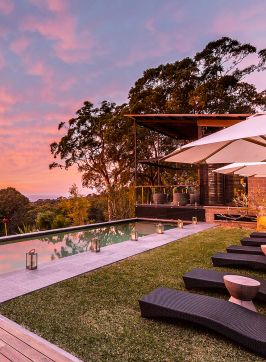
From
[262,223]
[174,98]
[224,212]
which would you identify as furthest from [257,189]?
[174,98]

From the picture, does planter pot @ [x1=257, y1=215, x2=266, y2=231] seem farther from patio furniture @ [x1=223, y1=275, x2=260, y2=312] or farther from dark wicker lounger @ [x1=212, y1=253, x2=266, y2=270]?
patio furniture @ [x1=223, y1=275, x2=260, y2=312]

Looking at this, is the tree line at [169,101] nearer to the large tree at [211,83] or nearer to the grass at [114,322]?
the large tree at [211,83]

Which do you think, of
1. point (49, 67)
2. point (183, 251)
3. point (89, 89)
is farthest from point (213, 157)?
point (89, 89)

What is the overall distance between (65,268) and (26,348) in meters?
2.86

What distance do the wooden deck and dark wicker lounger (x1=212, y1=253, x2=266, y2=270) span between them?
3.56m

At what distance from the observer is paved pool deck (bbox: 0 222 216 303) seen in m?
4.55

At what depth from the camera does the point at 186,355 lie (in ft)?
9.18

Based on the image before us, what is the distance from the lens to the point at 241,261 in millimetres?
5273

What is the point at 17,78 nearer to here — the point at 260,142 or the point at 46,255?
the point at 46,255

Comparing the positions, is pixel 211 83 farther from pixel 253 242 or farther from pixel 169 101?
pixel 253 242

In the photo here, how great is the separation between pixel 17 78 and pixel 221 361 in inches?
510

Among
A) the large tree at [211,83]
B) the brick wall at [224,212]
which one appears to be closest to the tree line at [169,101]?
the large tree at [211,83]

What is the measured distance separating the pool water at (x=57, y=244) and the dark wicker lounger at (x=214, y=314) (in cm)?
409

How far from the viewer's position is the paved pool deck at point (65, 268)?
14.9 feet
